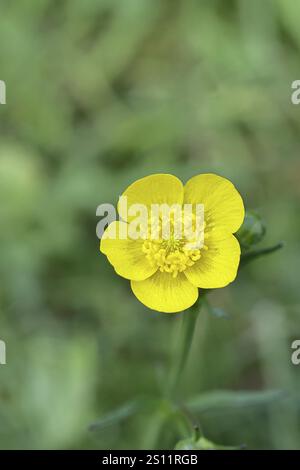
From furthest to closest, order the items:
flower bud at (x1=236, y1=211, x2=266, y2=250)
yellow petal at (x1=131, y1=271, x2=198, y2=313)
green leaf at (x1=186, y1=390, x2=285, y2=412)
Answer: green leaf at (x1=186, y1=390, x2=285, y2=412), flower bud at (x1=236, y1=211, x2=266, y2=250), yellow petal at (x1=131, y1=271, x2=198, y2=313)

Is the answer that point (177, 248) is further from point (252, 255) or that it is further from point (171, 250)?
point (252, 255)

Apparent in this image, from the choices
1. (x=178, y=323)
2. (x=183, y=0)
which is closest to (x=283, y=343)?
(x=178, y=323)

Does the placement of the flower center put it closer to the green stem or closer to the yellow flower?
the yellow flower

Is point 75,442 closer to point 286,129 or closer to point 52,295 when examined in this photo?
point 52,295

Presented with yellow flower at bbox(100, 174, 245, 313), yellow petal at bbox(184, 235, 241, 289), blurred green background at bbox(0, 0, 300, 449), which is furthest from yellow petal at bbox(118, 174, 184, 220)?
blurred green background at bbox(0, 0, 300, 449)

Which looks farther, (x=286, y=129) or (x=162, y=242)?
(x=286, y=129)

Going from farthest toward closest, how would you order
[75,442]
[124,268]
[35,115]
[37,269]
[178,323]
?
[35,115]
[37,269]
[178,323]
[75,442]
[124,268]

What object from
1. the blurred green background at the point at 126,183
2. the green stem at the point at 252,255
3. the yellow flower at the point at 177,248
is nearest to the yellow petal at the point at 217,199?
the yellow flower at the point at 177,248

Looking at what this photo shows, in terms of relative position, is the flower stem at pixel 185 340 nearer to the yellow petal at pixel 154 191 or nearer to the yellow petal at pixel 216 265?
the yellow petal at pixel 216 265
